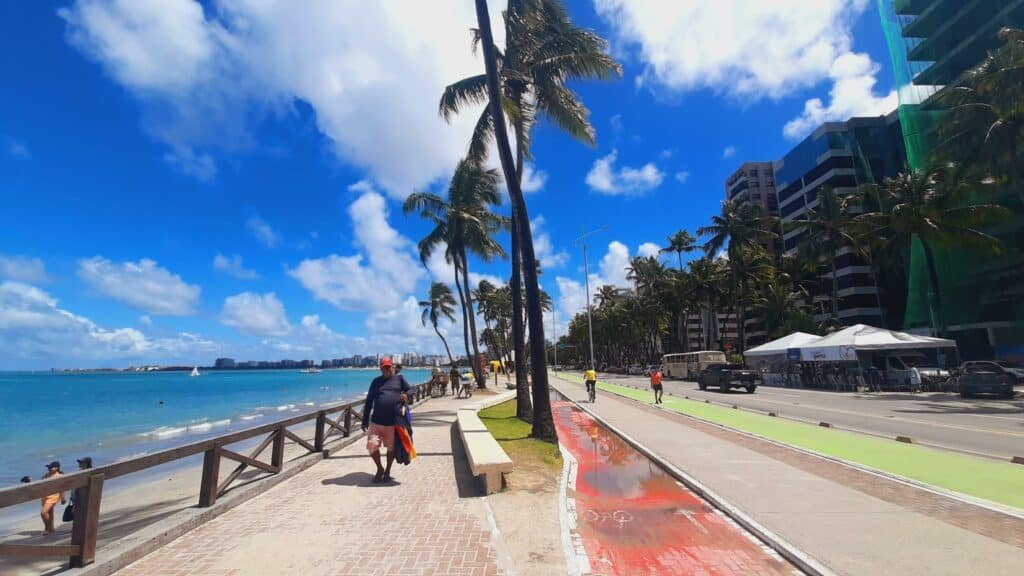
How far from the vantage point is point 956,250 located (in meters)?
39.7

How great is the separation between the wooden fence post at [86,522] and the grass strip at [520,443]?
5714 mm

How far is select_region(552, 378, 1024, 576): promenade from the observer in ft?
13.8

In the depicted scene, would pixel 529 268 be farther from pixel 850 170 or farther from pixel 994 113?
pixel 850 170

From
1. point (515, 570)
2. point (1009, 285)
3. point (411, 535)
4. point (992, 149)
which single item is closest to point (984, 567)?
point (515, 570)

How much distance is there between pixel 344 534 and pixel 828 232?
142 ft

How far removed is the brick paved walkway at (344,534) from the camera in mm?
4227

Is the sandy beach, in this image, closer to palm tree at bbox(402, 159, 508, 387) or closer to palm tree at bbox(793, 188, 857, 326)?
palm tree at bbox(402, 159, 508, 387)

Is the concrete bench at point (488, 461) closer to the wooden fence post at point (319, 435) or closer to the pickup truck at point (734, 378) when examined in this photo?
the wooden fence post at point (319, 435)

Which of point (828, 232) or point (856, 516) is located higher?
point (828, 232)

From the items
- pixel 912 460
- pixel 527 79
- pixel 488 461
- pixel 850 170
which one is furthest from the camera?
pixel 850 170

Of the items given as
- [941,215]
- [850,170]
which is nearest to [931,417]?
[941,215]

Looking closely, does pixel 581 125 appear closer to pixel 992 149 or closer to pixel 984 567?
pixel 984 567

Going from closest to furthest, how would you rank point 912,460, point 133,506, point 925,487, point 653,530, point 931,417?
point 653,530 < point 925,487 < point 912,460 < point 133,506 < point 931,417

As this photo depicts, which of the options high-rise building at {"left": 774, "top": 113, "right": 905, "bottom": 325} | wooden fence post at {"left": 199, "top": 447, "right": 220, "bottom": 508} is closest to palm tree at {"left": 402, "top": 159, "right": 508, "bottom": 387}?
wooden fence post at {"left": 199, "top": 447, "right": 220, "bottom": 508}
